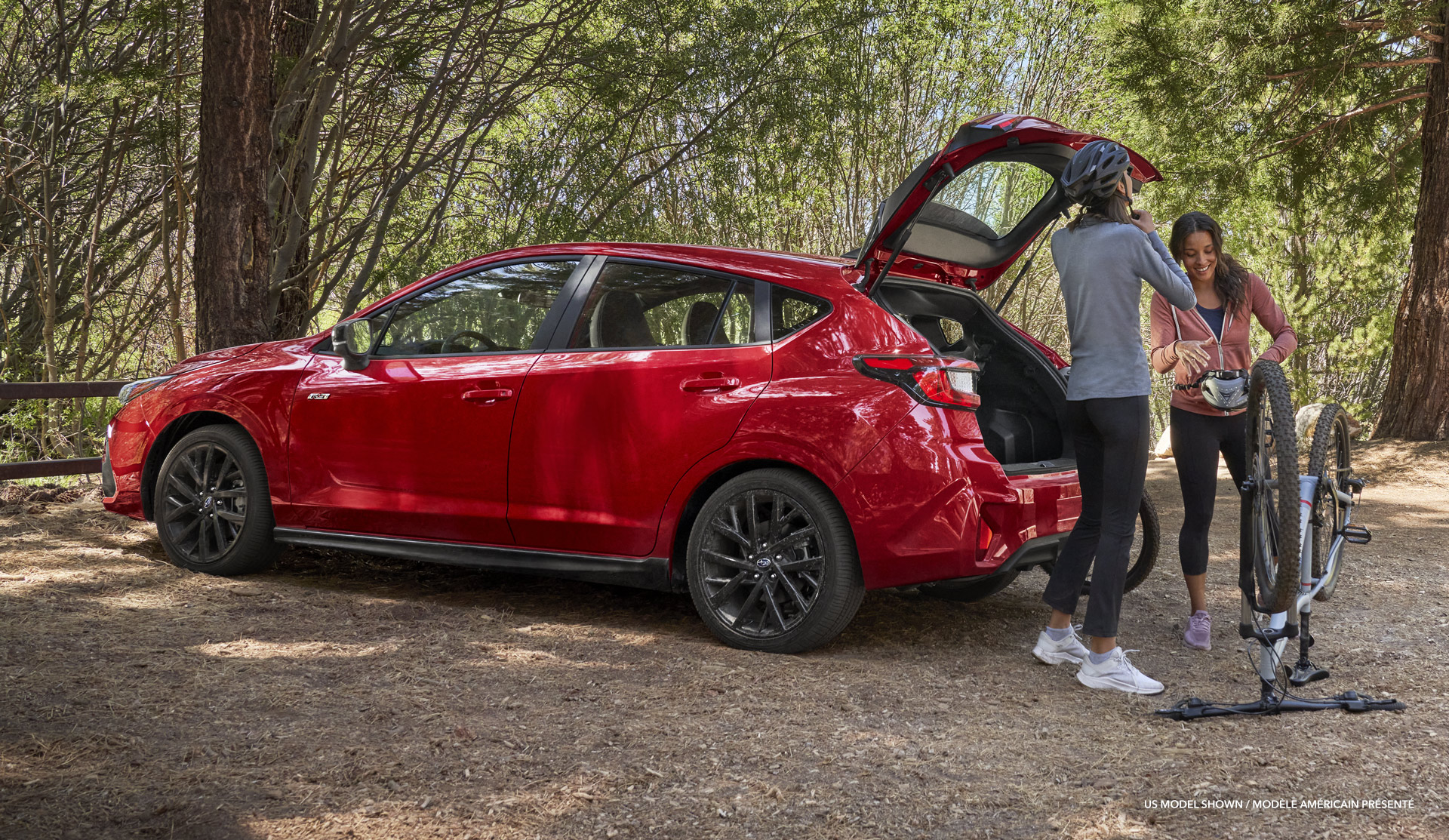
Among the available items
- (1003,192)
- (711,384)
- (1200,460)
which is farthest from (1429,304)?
(711,384)

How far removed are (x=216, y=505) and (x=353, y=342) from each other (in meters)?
1.12

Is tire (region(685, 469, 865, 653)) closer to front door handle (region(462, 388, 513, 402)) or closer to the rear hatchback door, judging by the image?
the rear hatchback door

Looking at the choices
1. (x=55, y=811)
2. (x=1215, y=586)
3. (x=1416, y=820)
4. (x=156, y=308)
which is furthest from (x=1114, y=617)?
(x=156, y=308)

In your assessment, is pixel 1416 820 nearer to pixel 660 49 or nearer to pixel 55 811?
pixel 55 811

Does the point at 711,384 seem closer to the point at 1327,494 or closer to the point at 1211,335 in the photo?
the point at 1211,335

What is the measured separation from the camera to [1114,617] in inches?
164

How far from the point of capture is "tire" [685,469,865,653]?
4258 mm

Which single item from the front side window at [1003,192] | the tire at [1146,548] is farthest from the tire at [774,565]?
the front side window at [1003,192]

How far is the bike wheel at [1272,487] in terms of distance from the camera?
379 centimetres

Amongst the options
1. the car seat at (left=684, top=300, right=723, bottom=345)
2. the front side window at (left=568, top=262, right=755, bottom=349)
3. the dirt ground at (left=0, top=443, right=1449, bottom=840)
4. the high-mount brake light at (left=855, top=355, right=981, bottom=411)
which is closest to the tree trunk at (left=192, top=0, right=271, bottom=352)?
the dirt ground at (left=0, top=443, right=1449, bottom=840)

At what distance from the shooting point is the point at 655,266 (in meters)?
4.87

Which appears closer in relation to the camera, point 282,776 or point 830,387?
point 282,776

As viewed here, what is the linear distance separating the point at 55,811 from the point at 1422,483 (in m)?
10.5

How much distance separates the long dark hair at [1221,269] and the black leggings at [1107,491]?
949mm
